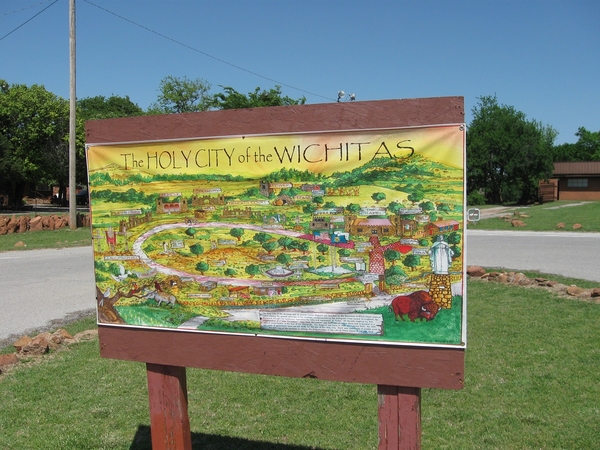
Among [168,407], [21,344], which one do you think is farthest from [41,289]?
[168,407]

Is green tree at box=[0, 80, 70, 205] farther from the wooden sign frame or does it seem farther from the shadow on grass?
the wooden sign frame

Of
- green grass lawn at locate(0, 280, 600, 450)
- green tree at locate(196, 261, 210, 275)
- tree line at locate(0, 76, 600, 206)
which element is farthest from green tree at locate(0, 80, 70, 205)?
green tree at locate(196, 261, 210, 275)

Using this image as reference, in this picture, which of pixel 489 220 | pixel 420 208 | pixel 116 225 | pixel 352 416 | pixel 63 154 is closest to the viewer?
pixel 420 208

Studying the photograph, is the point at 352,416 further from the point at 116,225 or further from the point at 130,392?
the point at 116,225

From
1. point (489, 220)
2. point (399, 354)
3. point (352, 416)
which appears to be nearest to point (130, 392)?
point (352, 416)

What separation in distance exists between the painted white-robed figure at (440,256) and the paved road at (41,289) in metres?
6.44

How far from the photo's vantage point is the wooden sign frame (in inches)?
101

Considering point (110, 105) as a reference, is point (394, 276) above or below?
below

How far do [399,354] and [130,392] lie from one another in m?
3.28

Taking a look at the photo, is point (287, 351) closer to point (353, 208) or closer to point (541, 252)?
point (353, 208)

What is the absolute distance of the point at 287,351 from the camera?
2.82 meters

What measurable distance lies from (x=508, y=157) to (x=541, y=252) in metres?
32.6

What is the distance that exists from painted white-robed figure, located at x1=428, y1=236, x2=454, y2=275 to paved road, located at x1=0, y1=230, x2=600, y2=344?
636 centimetres

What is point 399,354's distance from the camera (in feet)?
8.61
